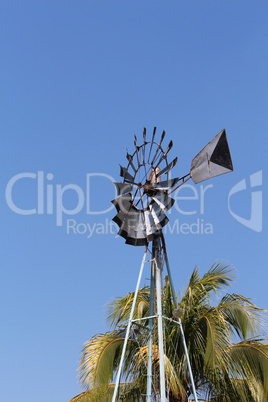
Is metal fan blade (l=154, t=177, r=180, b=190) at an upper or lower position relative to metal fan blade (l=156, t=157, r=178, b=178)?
lower

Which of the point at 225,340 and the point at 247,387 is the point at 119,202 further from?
the point at 247,387

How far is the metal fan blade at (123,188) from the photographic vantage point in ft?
34.0

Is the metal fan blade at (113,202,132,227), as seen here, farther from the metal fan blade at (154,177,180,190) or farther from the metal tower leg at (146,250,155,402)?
the metal tower leg at (146,250,155,402)

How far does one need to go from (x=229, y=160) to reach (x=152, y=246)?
213cm

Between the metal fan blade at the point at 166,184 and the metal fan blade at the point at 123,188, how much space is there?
0.51m

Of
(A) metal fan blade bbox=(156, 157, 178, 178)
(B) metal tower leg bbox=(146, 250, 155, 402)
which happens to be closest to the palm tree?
(B) metal tower leg bbox=(146, 250, 155, 402)

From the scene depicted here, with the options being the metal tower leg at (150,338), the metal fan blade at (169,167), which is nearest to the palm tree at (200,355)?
the metal tower leg at (150,338)

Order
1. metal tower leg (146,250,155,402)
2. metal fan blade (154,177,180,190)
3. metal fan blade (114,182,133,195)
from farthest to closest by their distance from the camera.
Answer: metal fan blade (114,182,133,195) < metal fan blade (154,177,180,190) < metal tower leg (146,250,155,402)

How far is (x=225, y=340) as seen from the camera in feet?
35.8

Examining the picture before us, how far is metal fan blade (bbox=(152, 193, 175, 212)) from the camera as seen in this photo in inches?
387

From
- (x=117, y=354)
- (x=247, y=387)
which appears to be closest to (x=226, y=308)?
(x=247, y=387)

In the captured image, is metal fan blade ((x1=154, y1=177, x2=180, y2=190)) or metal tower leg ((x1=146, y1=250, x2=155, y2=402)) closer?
metal tower leg ((x1=146, y1=250, x2=155, y2=402))

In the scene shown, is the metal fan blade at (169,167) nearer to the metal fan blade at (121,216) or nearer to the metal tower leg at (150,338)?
the metal fan blade at (121,216)

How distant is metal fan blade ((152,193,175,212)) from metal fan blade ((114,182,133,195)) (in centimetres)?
52
